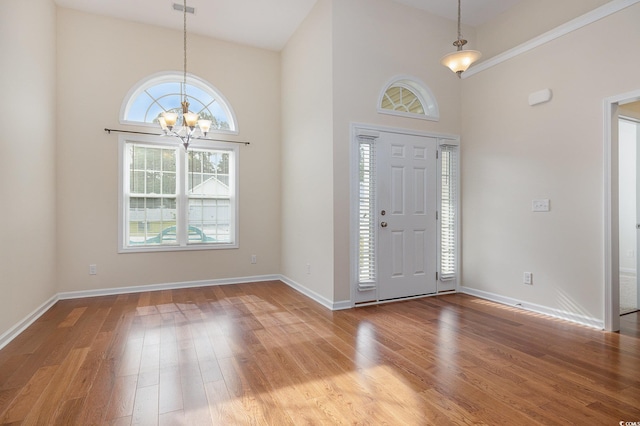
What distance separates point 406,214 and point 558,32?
2725 millimetres

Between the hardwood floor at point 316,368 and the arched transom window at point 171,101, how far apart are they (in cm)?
296

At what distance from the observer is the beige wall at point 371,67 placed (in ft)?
13.6

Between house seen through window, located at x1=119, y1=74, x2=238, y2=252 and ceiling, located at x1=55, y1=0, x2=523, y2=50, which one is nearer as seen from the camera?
ceiling, located at x1=55, y1=0, x2=523, y2=50

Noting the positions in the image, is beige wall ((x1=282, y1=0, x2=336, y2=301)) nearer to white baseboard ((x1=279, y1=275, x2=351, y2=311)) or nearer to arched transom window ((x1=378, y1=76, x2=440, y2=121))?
white baseboard ((x1=279, y1=275, x2=351, y2=311))

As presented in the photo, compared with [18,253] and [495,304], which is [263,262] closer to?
[18,253]

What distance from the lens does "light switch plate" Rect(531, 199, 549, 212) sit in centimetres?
392

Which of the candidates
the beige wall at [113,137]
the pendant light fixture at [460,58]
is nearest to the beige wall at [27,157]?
the beige wall at [113,137]

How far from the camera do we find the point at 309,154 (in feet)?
15.8

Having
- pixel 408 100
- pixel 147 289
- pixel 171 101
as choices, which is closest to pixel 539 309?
pixel 408 100

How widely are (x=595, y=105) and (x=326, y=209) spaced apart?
3.16 meters

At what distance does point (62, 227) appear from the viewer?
15.1 feet

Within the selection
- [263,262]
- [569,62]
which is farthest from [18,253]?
[569,62]

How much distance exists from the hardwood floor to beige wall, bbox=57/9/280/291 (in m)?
1.04

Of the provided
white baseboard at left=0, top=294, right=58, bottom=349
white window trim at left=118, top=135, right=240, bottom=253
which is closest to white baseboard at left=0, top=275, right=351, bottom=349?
white baseboard at left=0, top=294, right=58, bottom=349
